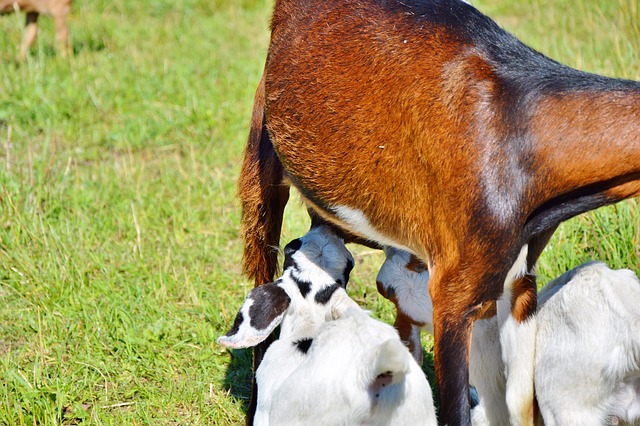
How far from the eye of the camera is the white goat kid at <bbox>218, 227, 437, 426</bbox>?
9.77 ft

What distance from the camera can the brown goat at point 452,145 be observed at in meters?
3.05

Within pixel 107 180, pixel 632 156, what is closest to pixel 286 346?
pixel 632 156

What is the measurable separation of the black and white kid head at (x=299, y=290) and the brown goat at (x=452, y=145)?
14 centimetres

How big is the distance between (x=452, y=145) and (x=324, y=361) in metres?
0.84

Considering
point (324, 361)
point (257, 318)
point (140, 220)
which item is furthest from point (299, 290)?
point (140, 220)

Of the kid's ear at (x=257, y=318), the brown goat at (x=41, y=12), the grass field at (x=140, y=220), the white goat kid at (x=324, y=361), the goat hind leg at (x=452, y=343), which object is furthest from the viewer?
the brown goat at (x=41, y=12)

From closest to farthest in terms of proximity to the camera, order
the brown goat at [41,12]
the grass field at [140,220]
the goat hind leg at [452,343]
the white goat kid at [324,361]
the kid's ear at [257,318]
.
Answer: the white goat kid at [324,361]
the goat hind leg at [452,343]
the kid's ear at [257,318]
the grass field at [140,220]
the brown goat at [41,12]

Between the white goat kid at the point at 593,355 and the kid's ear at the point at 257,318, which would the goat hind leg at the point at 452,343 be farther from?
the kid's ear at the point at 257,318

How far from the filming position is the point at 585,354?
10.8 feet

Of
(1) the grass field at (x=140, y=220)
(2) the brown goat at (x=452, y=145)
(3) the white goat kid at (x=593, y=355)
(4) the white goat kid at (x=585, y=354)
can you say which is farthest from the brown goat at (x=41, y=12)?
(3) the white goat kid at (x=593, y=355)

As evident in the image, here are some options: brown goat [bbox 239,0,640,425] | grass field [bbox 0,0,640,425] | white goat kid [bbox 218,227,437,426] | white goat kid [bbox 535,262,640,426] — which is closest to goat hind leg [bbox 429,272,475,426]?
brown goat [bbox 239,0,640,425]

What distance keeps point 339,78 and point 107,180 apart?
282 centimetres

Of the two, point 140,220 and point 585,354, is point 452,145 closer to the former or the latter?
point 585,354

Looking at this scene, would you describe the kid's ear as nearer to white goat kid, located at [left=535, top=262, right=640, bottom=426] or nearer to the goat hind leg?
the goat hind leg
